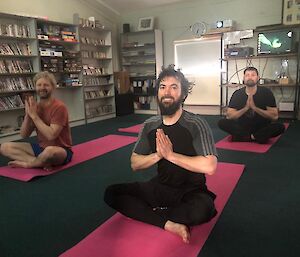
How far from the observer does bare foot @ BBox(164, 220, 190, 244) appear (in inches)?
67.7

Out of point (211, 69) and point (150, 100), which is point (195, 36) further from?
point (150, 100)

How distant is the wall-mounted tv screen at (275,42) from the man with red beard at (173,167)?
4.52 m

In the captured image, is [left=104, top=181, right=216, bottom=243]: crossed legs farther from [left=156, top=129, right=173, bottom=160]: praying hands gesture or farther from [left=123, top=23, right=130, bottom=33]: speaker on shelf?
[left=123, top=23, right=130, bottom=33]: speaker on shelf

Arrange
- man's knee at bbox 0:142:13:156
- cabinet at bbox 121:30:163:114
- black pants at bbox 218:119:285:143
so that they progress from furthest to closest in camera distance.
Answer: cabinet at bbox 121:30:163:114
black pants at bbox 218:119:285:143
man's knee at bbox 0:142:13:156

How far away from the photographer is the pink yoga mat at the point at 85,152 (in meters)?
3.04

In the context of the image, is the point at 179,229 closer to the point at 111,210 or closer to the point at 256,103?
the point at 111,210

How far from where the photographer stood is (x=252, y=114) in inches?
161

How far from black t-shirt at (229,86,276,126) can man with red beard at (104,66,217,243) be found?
2381mm

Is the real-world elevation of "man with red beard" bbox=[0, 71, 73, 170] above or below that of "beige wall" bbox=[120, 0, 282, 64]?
below

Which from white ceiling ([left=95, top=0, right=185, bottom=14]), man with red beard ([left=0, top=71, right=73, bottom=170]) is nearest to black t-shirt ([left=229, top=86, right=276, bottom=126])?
man with red beard ([left=0, top=71, right=73, bottom=170])

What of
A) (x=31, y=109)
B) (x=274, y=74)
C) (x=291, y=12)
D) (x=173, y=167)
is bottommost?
(x=173, y=167)

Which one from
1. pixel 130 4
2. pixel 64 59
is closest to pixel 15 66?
pixel 64 59

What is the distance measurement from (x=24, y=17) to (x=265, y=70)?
195 inches

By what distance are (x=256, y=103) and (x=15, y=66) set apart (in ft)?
13.6
